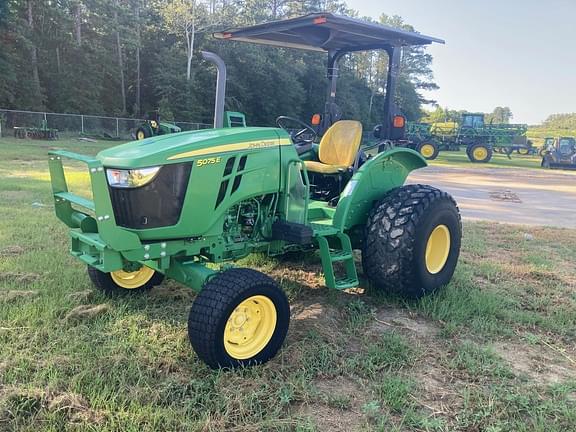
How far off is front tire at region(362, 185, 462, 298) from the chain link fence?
77.0 ft

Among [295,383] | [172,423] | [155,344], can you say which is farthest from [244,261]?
[172,423]

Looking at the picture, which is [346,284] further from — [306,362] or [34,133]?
[34,133]

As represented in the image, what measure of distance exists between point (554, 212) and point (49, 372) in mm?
9396

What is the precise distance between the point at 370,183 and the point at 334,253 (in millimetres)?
678

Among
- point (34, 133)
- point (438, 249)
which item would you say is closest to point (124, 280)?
point (438, 249)

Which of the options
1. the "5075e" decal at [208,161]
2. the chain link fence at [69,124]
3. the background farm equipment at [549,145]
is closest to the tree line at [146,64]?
the chain link fence at [69,124]

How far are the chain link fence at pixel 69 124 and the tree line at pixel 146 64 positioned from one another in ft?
12.1

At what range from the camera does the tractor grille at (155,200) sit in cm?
275

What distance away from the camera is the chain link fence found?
2467 cm

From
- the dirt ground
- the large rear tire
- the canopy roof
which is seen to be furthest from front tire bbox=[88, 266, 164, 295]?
the large rear tire

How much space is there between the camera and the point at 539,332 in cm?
357

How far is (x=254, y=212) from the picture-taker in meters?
3.35

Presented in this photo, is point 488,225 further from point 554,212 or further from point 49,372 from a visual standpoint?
point 49,372

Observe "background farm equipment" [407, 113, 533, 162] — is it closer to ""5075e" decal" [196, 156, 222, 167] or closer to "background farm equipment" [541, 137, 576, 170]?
"background farm equipment" [541, 137, 576, 170]
